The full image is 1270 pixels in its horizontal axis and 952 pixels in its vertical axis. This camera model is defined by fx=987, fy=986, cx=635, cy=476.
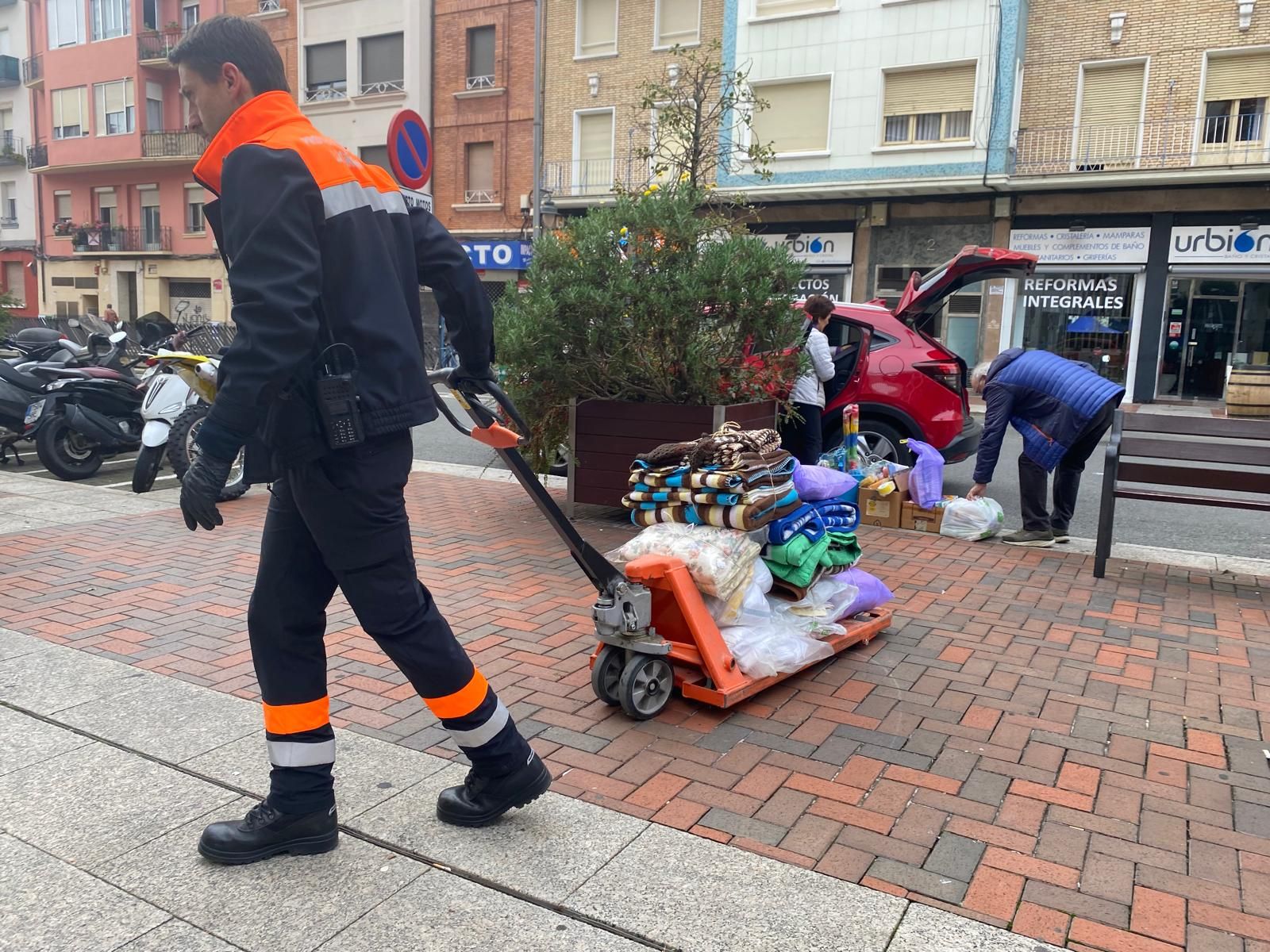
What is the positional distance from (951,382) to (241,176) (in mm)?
7110

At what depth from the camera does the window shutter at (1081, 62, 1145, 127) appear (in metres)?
20.8

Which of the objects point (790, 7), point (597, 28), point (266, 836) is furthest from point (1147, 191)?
point (266, 836)

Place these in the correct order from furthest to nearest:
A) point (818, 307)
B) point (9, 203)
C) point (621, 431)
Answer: point (9, 203) < point (818, 307) < point (621, 431)

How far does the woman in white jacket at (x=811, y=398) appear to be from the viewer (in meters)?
7.72

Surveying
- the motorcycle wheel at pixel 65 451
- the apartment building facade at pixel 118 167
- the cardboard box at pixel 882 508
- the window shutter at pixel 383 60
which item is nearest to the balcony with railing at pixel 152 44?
the apartment building facade at pixel 118 167

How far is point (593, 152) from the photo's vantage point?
2716 cm

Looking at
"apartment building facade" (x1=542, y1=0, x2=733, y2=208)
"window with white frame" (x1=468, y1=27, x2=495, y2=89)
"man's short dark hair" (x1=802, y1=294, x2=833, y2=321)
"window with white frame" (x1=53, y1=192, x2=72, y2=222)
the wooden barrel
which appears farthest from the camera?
"window with white frame" (x1=53, y1=192, x2=72, y2=222)

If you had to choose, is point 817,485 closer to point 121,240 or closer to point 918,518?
point 918,518

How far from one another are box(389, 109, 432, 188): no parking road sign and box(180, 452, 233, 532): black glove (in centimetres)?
439

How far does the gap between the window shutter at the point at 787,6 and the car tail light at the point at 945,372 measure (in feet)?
58.2

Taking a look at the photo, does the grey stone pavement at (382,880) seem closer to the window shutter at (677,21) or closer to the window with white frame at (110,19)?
the window shutter at (677,21)

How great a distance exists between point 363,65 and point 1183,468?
101 feet

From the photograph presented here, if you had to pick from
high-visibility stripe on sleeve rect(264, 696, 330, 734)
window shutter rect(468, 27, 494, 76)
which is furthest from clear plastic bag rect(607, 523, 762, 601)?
window shutter rect(468, 27, 494, 76)

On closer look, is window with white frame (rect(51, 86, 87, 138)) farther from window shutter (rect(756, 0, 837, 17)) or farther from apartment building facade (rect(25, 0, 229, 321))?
window shutter (rect(756, 0, 837, 17))
